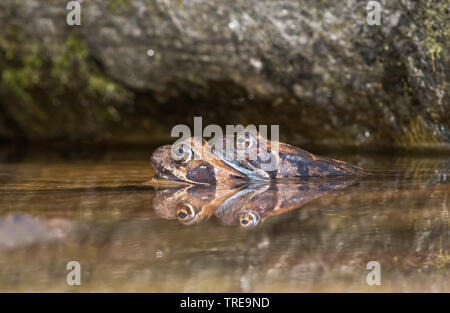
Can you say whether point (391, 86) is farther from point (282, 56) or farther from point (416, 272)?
point (416, 272)

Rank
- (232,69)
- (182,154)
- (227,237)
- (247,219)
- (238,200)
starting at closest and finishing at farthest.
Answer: (227,237) < (247,219) < (238,200) < (182,154) < (232,69)

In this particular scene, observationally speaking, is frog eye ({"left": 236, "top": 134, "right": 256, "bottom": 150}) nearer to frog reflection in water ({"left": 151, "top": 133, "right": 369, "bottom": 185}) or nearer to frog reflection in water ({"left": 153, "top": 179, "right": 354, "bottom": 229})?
frog reflection in water ({"left": 151, "top": 133, "right": 369, "bottom": 185})

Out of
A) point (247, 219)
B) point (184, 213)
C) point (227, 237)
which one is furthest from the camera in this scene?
point (184, 213)

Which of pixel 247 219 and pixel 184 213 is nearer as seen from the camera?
pixel 247 219

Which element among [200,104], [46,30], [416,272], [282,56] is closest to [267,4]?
[282,56]
